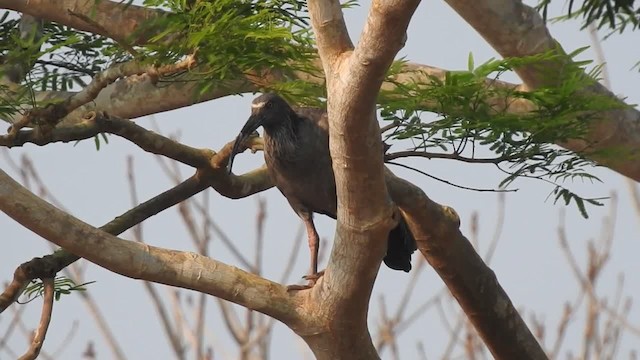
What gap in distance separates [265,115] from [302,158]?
0.72ft

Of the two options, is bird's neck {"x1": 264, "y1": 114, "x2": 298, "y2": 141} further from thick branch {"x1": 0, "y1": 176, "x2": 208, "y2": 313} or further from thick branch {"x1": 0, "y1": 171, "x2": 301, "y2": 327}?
thick branch {"x1": 0, "y1": 171, "x2": 301, "y2": 327}

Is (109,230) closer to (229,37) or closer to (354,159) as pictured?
(229,37)

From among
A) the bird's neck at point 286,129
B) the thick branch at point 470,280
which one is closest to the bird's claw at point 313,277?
the thick branch at point 470,280

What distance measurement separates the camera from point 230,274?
395 cm

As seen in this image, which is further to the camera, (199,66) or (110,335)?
(110,335)

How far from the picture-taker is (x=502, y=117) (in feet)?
12.5

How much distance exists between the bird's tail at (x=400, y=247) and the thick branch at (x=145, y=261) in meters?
0.73

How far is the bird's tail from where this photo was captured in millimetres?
4586

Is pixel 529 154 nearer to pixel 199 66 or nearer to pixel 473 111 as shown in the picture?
pixel 473 111

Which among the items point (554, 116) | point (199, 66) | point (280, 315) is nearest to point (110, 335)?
point (280, 315)

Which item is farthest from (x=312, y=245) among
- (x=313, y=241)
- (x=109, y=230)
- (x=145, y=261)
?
(x=145, y=261)

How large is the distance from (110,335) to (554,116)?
2.60 m

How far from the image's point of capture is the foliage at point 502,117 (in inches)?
146

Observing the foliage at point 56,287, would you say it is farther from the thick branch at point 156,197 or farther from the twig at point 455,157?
the twig at point 455,157
